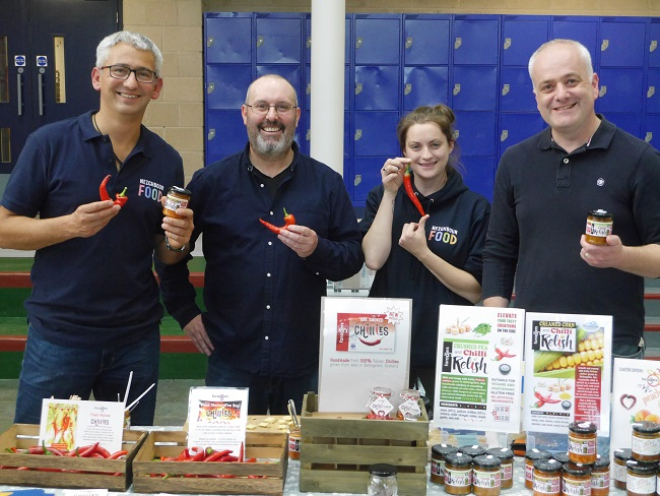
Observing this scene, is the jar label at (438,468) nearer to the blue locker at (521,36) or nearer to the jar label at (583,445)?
the jar label at (583,445)

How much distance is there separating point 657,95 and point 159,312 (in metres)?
6.25

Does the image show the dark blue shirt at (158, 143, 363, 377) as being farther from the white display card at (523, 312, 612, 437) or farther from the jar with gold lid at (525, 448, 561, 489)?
the jar with gold lid at (525, 448, 561, 489)

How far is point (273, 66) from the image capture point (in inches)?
271

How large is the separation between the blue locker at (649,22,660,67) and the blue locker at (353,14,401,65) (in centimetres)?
240

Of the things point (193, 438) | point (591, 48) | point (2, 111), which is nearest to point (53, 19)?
point (2, 111)

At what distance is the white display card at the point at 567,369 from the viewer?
173 centimetres

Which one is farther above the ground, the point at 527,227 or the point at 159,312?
the point at 527,227

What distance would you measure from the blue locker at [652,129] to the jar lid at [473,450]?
6229 mm

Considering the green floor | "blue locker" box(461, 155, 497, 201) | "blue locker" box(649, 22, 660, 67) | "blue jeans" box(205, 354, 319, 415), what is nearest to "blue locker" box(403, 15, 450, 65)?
"blue locker" box(461, 155, 497, 201)

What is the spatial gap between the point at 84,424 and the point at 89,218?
552 millimetres

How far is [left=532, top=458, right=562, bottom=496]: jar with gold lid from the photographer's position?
1.58 meters

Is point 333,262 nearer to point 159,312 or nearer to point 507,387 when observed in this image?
point 159,312

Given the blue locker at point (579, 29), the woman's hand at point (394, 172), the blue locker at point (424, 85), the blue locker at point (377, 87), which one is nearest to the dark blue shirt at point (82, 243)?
the woman's hand at point (394, 172)

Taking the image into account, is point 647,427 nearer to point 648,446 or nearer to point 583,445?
point 648,446
